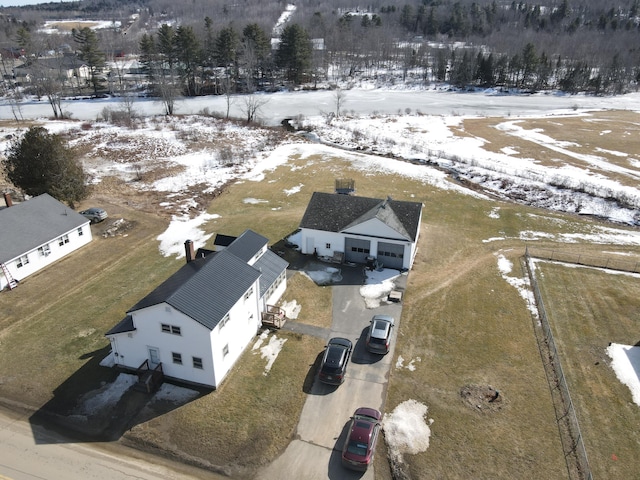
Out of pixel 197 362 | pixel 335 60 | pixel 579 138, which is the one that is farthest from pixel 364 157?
pixel 335 60

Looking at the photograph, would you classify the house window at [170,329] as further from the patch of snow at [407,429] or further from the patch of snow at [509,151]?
the patch of snow at [509,151]

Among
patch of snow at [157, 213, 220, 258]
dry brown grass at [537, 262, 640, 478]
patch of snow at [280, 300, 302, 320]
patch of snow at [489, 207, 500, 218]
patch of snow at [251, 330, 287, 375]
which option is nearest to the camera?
dry brown grass at [537, 262, 640, 478]

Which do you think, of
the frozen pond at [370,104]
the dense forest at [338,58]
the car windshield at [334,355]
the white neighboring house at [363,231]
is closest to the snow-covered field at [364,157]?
the frozen pond at [370,104]

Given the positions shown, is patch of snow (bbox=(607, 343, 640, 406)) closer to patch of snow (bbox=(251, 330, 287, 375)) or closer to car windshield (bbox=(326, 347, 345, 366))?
car windshield (bbox=(326, 347, 345, 366))

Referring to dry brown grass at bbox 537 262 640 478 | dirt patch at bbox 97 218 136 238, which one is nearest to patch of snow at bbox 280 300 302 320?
dry brown grass at bbox 537 262 640 478

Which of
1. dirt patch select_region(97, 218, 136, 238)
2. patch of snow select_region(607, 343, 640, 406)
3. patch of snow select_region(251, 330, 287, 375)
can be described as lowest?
patch of snow select_region(607, 343, 640, 406)

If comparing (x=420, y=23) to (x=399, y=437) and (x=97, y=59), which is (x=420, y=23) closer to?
(x=97, y=59)
